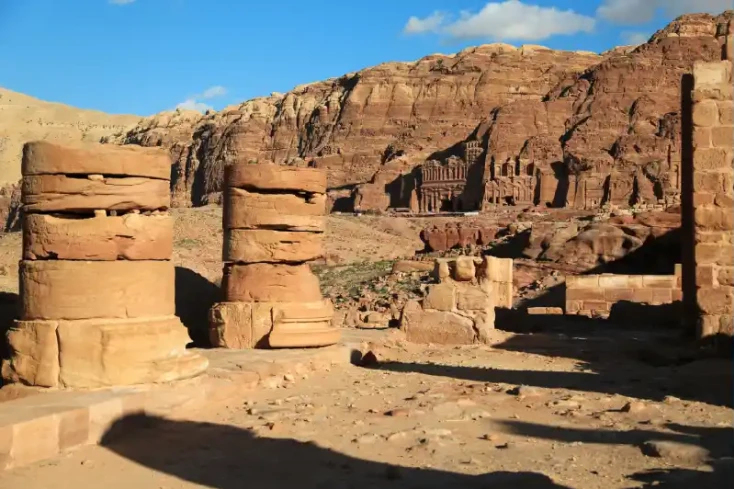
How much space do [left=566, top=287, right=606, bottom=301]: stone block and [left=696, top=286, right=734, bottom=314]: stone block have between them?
22.1 ft

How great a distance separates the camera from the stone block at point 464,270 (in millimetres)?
11766

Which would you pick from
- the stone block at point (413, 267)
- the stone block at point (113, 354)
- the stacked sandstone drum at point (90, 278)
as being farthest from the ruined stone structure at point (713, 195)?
the stone block at point (413, 267)

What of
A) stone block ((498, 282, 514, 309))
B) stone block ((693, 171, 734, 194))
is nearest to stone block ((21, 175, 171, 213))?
stone block ((693, 171, 734, 194))

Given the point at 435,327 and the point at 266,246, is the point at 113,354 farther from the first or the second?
the point at 435,327

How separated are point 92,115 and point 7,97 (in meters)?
15.2

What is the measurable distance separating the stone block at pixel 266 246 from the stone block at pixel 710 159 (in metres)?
4.63

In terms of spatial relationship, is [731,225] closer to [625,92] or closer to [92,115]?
[625,92]

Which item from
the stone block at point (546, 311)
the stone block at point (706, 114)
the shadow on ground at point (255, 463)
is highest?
the stone block at point (706, 114)

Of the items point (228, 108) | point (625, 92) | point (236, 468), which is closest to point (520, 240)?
point (236, 468)

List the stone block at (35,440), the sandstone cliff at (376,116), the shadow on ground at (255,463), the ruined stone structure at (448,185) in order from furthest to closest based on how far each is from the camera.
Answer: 1. the sandstone cliff at (376,116)
2. the ruined stone structure at (448,185)
3. the stone block at (35,440)
4. the shadow on ground at (255,463)

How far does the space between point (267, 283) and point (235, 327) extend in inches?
24.5

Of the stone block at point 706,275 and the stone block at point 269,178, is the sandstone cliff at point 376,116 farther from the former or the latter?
the stone block at point 706,275

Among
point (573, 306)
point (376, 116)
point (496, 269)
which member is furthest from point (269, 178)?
point (376, 116)

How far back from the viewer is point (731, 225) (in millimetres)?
9406
